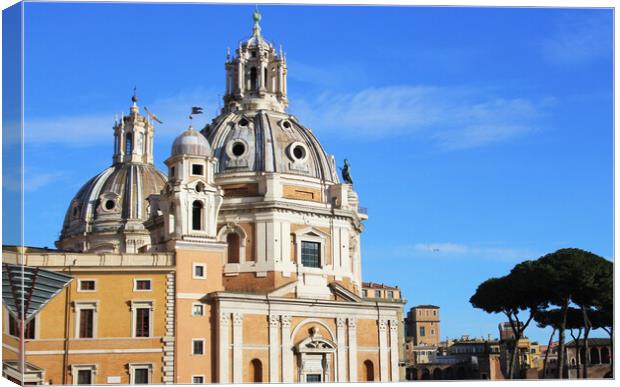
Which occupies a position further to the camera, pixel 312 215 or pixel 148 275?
pixel 312 215

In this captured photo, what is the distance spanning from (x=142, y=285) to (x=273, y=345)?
7562mm

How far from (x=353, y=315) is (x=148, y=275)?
1175cm

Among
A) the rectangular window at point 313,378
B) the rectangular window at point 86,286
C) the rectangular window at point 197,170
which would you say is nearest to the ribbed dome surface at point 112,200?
the rectangular window at point 197,170

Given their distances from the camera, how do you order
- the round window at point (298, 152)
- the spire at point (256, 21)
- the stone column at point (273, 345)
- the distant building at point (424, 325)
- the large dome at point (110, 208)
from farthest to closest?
the distant building at point (424, 325) → the large dome at point (110, 208) → the spire at point (256, 21) → the round window at point (298, 152) → the stone column at point (273, 345)

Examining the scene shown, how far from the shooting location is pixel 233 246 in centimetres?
5059

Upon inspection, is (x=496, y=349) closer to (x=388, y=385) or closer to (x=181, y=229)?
(x=181, y=229)

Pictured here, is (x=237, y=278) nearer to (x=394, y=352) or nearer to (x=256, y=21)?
(x=394, y=352)

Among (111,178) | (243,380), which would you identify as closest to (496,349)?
(111,178)

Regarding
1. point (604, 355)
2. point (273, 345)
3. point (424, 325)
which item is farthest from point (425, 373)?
point (273, 345)

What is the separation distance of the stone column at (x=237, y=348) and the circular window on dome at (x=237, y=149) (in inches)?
409

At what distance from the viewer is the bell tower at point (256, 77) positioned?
5716cm

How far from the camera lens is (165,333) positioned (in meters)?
43.2

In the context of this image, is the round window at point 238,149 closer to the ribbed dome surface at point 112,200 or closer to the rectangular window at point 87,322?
the rectangular window at point 87,322

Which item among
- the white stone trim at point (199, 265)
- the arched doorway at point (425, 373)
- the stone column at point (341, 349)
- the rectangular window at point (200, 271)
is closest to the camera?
the white stone trim at point (199, 265)
